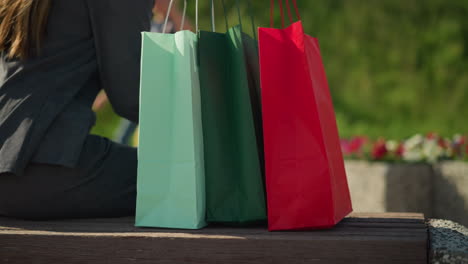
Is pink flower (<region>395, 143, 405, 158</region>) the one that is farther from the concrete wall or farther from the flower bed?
the concrete wall

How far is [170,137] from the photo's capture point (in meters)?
1.81

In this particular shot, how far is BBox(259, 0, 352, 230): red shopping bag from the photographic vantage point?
174cm

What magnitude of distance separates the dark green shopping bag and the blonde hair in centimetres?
54

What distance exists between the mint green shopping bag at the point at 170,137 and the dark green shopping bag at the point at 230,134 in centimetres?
3

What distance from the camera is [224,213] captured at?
71.9 inches

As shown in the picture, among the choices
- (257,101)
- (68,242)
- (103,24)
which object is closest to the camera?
(68,242)

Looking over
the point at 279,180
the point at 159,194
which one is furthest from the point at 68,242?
the point at 279,180

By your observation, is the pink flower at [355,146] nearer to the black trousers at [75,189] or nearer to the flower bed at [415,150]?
the flower bed at [415,150]

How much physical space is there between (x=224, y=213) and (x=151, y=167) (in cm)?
24

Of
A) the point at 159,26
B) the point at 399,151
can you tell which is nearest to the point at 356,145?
the point at 399,151

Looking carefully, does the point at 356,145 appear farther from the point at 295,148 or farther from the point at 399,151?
the point at 295,148

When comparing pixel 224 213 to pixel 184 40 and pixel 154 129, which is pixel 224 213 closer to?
pixel 154 129

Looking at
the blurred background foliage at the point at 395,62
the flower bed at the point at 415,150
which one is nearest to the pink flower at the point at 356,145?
the flower bed at the point at 415,150

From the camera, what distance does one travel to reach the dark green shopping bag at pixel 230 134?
1797 mm
